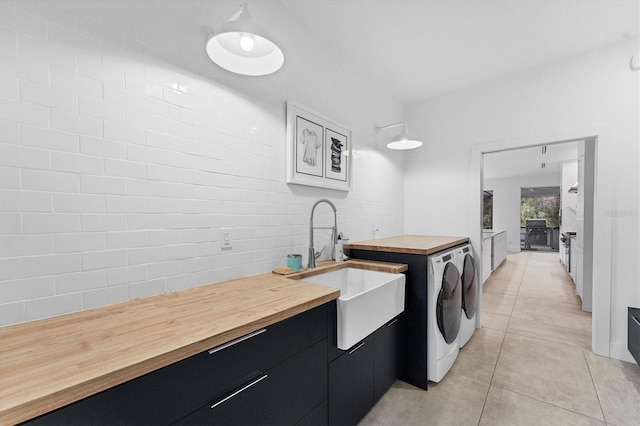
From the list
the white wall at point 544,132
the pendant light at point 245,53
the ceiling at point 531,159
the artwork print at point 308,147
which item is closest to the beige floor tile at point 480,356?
the white wall at point 544,132

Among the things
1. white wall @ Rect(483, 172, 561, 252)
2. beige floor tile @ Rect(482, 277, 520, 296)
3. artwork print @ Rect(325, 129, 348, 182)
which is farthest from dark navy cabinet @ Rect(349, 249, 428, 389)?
white wall @ Rect(483, 172, 561, 252)

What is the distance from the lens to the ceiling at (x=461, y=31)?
196 centimetres

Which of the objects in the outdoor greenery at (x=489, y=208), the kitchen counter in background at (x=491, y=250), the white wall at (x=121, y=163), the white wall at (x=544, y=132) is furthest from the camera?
the outdoor greenery at (x=489, y=208)

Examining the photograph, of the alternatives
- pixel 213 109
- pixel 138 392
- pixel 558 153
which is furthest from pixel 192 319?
pixel 558 153

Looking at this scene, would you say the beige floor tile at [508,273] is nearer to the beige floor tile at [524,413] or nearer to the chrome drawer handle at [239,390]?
the beige floor tile at [524,413]

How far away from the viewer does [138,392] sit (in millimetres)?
705

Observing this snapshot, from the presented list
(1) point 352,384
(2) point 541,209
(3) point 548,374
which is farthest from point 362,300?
(2) point 541,209

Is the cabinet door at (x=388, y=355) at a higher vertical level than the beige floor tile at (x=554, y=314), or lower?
higher

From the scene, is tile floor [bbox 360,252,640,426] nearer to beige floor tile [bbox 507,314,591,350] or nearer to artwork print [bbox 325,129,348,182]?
beige floor tile [bbox 507,314,591,350]

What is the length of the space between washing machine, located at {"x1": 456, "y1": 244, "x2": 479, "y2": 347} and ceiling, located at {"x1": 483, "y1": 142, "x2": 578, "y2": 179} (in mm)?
2988

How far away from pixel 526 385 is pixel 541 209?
9630mm

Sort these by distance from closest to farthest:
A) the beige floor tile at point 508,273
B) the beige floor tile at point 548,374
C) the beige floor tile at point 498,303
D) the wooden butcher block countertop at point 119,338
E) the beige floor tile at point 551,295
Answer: the wooden butcher block countertop at point 119,338 → the beige floor tile at point 548,374 → the beige floor tile at point 498,303 → the beige floor tile at point 551,295 → the beige floor tile at point 508,273

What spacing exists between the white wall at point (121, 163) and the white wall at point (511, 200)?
9456mm

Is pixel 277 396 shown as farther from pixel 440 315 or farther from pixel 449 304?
pixel 449 304
